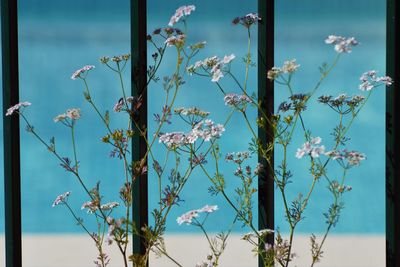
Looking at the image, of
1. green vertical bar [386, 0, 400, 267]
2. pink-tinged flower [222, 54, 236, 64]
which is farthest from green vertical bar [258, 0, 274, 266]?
green vertical bar [386, 0, 400, 267]

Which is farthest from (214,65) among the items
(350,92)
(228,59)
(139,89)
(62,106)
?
(62,106)

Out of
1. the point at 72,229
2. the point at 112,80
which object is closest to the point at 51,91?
the point at 112,80

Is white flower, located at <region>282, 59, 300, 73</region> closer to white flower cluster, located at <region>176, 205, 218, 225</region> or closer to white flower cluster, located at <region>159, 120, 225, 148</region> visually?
A: white flower cluster, located at <region>159, 120, 225, 148</region>

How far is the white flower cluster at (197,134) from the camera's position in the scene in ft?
5.79

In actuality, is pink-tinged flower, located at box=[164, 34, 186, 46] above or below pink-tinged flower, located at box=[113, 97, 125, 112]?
above

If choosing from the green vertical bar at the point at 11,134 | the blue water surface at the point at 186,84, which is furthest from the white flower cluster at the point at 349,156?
the blue water surface at the point at 186,84

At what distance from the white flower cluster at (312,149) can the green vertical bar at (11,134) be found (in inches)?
35.7

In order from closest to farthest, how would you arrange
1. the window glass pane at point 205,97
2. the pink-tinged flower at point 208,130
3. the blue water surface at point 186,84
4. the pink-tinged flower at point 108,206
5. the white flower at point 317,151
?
the white flower at point 317,151
the pink-tinged flower at point 208,130
the pink-tinged flower at point 108,206
the window glass pane at point 205,97
the blue water surface at point 186,84

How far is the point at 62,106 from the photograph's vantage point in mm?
8172

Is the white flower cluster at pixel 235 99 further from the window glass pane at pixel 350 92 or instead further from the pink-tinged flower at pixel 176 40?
the window glass pane at pixel 350 92

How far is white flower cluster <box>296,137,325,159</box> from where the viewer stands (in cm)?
165

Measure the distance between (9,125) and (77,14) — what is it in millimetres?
6284

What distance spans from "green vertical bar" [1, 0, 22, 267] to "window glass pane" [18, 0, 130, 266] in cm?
503

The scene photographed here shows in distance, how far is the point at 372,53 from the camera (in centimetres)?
768
